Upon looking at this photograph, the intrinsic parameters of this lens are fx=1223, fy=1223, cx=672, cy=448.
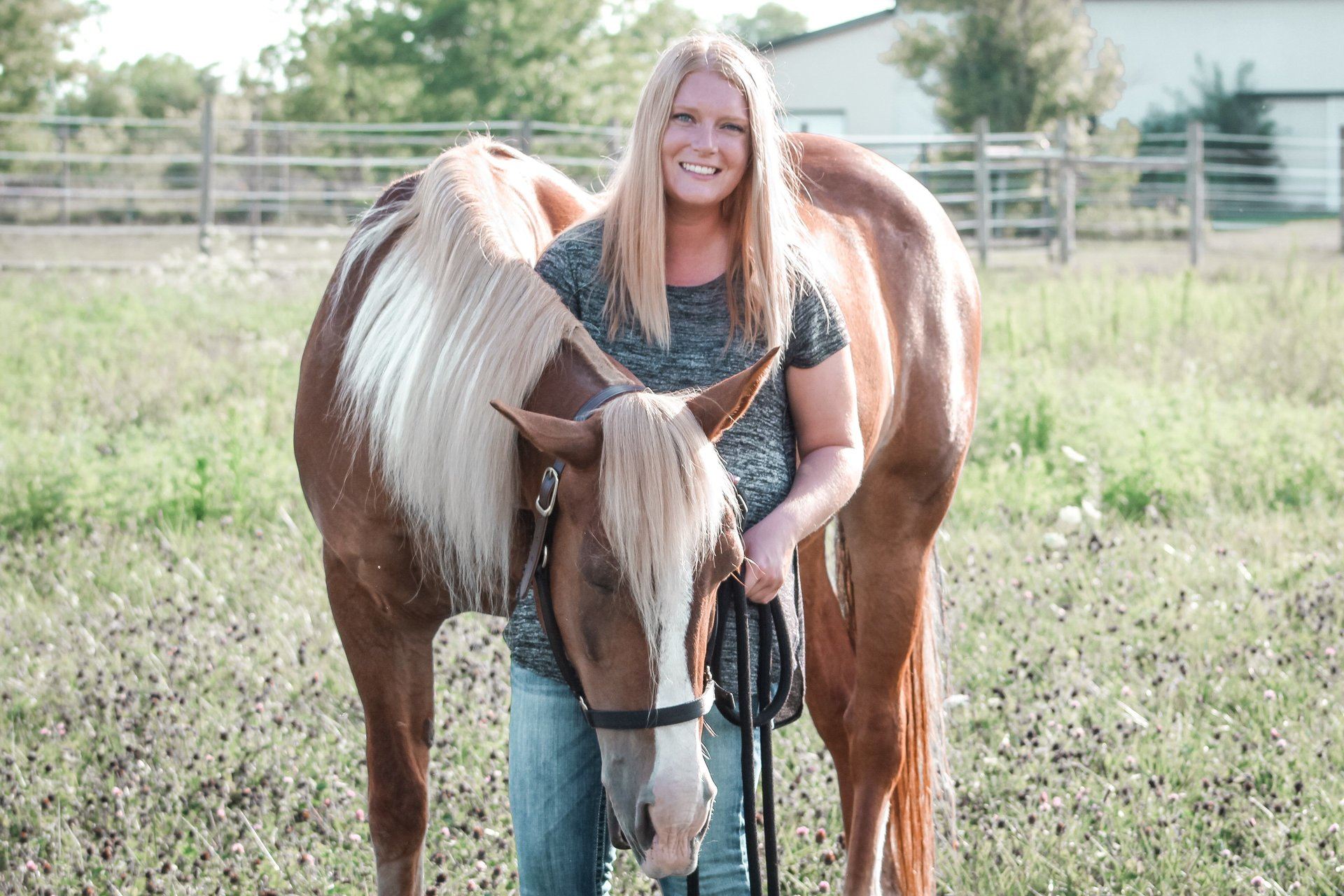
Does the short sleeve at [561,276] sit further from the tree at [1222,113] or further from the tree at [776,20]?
the tree at [776,20]

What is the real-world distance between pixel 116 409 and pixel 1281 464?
17.9ft

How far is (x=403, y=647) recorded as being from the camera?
2455 mm

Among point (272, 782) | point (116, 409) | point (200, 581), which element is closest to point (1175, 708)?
point (272, 782)

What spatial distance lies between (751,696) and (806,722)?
5.34ft

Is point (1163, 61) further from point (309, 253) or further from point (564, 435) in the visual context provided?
point (564, 435)

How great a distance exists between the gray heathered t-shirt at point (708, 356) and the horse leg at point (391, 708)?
0.39 metres

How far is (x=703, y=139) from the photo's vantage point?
209cm

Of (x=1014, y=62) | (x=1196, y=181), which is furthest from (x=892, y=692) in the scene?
(x=1014, y=62)

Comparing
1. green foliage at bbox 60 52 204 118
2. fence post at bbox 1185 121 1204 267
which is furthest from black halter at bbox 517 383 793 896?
green foliage at bbox 60 52 204 118

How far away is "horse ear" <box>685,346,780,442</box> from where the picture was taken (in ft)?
5.73

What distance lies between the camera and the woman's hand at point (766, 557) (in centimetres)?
190

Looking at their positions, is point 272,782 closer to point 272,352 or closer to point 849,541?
point 849,541

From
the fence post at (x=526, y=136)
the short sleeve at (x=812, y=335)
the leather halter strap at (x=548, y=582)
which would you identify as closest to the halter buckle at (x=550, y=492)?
the leather halter strap at (x=548, y=582)

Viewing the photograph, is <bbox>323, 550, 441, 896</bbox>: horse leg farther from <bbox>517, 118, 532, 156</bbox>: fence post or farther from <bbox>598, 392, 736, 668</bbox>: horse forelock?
<bbox>517, 118, 532, 156</bbox>: fence post
